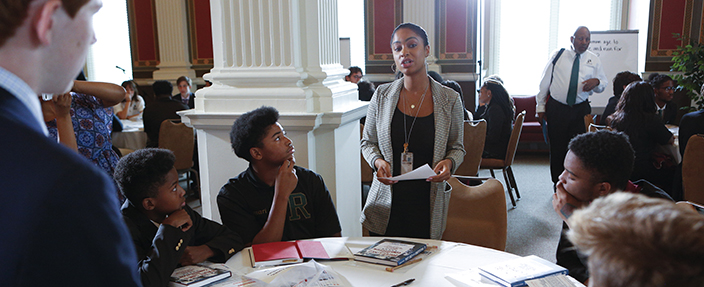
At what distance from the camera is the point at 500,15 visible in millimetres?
7762

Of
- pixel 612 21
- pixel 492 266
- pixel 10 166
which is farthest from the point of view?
pixel 612 21

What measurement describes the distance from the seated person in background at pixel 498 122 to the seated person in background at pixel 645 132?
1099 millimetres

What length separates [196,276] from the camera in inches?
55.8

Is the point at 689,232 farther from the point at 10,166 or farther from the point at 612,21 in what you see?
the point at 612,21

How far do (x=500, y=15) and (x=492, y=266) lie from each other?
7034mm

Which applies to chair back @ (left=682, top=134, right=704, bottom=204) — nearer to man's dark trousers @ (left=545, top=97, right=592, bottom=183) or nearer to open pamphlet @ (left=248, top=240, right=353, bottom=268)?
man's dark trousers @ (left=545, top=97, right=592, bottom=183)

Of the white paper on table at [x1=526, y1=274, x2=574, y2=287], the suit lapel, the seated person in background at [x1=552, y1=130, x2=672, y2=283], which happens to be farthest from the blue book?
the suit lapel

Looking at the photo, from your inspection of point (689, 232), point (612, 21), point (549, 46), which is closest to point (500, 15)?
point (549, 46)

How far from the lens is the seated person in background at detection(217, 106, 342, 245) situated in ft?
5.95

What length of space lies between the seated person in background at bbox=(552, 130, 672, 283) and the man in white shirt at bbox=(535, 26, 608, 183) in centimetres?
298

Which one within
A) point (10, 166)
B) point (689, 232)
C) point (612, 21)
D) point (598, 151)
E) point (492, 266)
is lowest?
point (492, 266)

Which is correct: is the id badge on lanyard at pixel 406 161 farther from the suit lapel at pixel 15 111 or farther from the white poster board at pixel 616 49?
the white poster board at pixel 616 49

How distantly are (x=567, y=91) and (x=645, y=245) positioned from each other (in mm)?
4260

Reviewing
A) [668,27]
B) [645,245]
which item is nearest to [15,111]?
[645,245]
